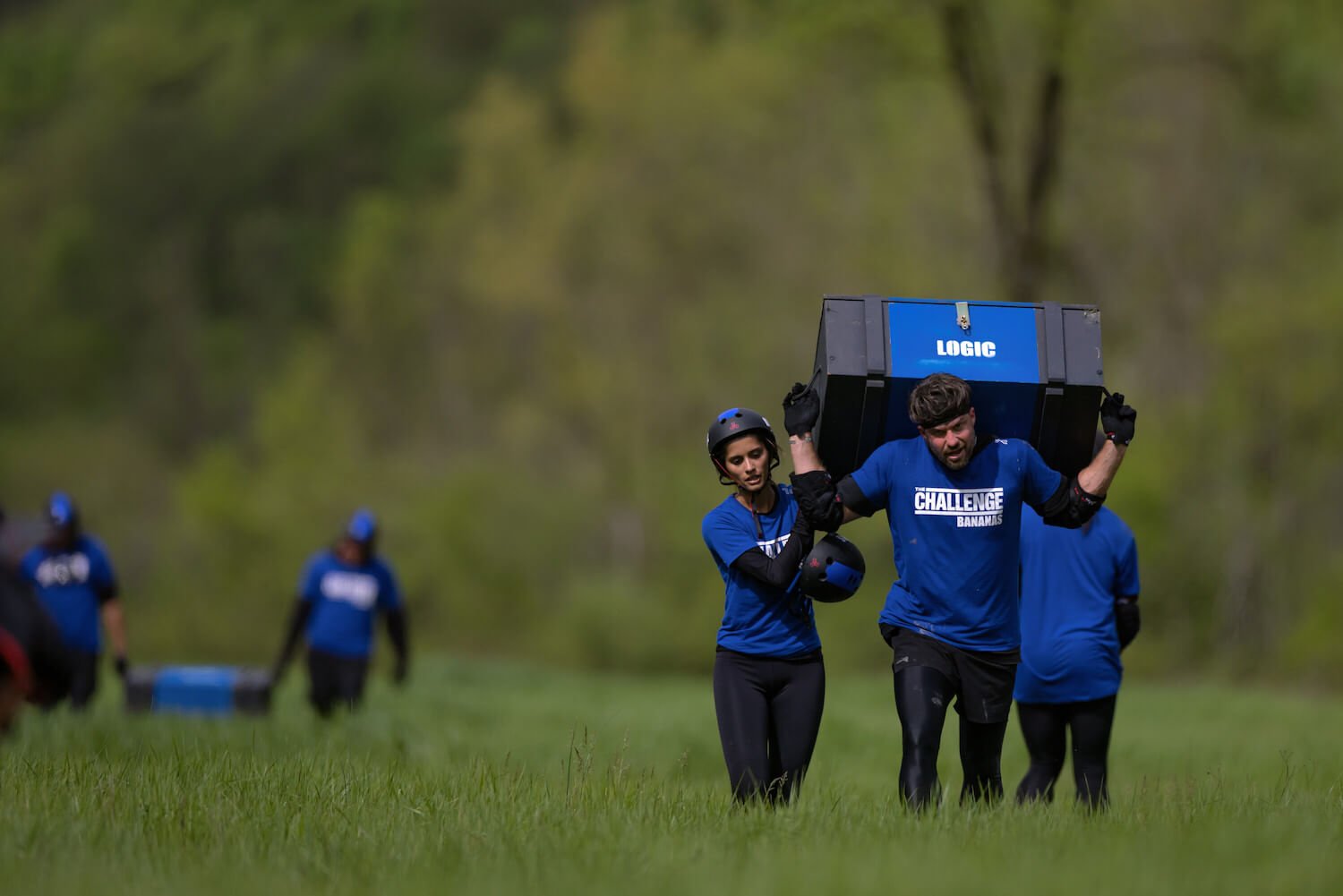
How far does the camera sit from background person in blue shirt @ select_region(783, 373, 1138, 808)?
22.0 feet

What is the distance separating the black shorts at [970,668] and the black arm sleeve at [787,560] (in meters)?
0.55

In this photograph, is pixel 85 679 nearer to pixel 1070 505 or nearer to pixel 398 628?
pixel 398 628

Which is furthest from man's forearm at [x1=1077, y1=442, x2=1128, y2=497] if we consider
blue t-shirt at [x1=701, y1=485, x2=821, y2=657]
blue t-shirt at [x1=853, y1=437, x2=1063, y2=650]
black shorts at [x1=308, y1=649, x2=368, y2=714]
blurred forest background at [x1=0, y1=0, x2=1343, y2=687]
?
blurred forest background at [x1=0, y1=0, x2=1343, y2=687]

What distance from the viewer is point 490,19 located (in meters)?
100

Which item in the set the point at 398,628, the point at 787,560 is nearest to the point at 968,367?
the point at 787,560

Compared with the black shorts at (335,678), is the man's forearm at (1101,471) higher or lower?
higher

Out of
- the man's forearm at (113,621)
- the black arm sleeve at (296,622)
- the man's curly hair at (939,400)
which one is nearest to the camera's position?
the man's curly hair at (939,400)

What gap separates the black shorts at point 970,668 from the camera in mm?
6742

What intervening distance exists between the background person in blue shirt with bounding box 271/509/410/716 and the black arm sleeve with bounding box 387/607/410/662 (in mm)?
164

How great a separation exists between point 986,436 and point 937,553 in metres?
0.56

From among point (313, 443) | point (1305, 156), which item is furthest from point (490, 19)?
point (1305, 156)

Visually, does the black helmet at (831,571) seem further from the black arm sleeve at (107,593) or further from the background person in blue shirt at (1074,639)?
the black arm sleeve at (107,593)

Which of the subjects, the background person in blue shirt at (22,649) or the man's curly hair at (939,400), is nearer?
the background person in blue shirt at (22,649)

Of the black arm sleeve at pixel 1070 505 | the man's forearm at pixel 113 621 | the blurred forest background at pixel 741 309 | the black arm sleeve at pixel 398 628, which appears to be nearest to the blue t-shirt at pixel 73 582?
the man's forearm at pixel 113 621
